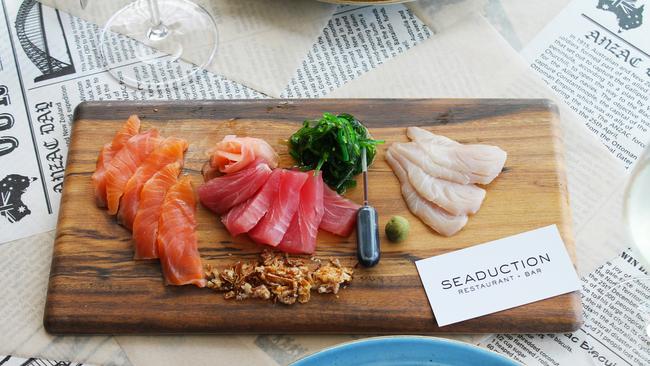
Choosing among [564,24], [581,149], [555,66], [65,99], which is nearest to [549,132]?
[581,149]

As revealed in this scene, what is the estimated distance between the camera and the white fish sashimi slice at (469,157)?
1407mm

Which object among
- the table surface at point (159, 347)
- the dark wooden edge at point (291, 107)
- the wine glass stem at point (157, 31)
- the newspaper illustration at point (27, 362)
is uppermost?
the wine glass stem at point (157, 31)

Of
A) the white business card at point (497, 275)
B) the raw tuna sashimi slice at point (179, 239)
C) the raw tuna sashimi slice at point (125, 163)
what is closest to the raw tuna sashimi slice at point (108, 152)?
the raw tuna sashimi slice at point (125, 163)

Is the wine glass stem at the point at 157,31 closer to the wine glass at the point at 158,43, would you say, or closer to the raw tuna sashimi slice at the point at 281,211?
the wine glass at the point at 158,43

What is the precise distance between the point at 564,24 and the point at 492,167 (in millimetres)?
493

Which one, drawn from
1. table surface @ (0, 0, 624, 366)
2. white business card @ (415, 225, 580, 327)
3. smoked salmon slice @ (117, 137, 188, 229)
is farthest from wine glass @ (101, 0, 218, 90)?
white business card @ (415, 225, 580, 327)

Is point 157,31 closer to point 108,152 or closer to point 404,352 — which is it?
point 108,152

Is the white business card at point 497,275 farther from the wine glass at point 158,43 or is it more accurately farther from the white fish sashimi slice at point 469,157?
the wine glass at point 158,43

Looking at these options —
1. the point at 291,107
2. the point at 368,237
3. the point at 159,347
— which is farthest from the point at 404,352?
the point at 291,107

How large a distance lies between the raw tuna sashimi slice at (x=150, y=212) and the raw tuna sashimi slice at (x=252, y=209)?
12cm

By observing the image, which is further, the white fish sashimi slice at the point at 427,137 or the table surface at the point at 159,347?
the white fish sashimi slice at the point at 427,137

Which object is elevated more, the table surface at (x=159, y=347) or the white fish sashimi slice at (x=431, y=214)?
the white fish sashimi slice at (x=431, y=214)

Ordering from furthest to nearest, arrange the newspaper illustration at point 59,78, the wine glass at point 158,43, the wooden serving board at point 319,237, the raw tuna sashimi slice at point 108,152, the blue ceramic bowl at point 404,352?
the wine glass at point 158,43 < the newspaper illustration at point 59,78 < the raw tuna sashimi slice at point 108,152 < the wooden serving board at point 319,237 < the blue ceramic bowl at point 404,352

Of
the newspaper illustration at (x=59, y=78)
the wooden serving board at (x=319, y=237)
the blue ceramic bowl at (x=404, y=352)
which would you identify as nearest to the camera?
the blue ceramic bowl at (x=404, y=352)
